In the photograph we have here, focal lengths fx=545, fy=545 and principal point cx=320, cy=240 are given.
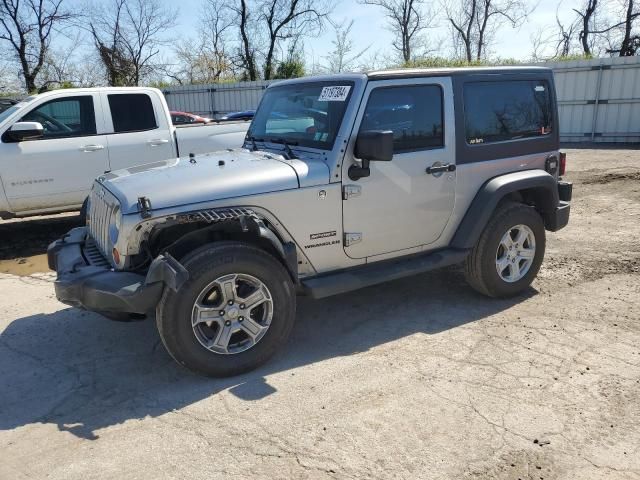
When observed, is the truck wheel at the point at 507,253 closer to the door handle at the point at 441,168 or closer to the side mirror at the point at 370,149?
the door handle at the point at 441,168

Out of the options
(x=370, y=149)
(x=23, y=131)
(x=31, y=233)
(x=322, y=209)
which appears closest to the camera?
(x=370, y=149)

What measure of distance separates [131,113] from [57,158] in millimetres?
1173

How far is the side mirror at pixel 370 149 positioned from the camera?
3.69 m

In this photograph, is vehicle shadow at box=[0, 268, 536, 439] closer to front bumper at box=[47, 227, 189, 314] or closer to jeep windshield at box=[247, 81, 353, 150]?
front bumper at box=[47, 227, 189, 314]

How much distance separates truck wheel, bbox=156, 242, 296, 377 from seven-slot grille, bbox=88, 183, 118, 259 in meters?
0.73

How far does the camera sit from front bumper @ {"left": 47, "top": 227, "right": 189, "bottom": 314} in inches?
128

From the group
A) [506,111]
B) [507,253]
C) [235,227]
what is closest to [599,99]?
[506,111]

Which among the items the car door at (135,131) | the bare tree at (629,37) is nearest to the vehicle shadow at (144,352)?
the car door at (135,131)

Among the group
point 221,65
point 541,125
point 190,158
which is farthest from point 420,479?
point 221,65

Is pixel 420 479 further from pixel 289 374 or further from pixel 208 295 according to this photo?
pixel 208 295

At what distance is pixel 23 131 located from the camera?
6.66 metres

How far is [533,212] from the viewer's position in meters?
4.93

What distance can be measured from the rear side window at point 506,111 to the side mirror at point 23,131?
5.17 m

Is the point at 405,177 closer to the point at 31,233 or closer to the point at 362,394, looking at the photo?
the point at 362,394
